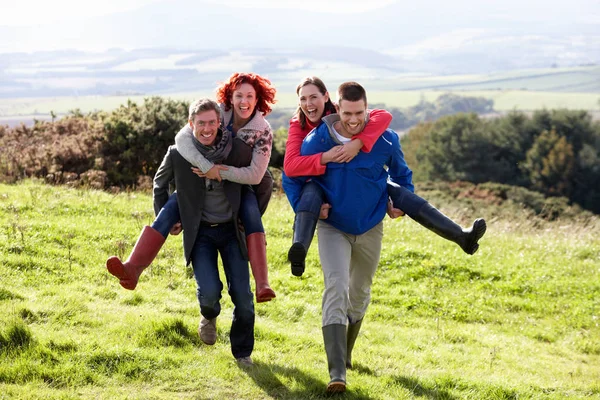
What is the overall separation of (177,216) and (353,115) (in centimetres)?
172

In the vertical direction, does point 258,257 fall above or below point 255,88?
below

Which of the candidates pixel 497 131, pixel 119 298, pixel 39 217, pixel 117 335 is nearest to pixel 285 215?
pixel 39 217

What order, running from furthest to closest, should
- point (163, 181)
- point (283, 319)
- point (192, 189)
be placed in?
point (283, 319)
point (163, 181)
point (192, 189)

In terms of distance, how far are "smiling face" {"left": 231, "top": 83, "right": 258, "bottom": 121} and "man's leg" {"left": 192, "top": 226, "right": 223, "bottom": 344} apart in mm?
1046

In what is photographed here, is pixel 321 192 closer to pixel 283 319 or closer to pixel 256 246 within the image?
pixel 256 246

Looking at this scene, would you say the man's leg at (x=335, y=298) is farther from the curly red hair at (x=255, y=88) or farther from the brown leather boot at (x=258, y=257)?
the curly red hair at (x=255, y=88)

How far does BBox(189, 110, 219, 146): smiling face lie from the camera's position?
220 inches

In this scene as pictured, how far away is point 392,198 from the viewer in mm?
6051

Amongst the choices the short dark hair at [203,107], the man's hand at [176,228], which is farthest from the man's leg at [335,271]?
the short dark hair at [203,107]

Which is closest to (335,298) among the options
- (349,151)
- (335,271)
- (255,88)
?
(335,271)

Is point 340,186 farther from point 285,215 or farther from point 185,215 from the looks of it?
point 285,215

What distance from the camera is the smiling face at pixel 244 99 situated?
232 inches

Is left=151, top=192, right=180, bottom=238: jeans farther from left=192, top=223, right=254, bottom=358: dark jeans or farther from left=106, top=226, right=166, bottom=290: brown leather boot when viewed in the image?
left=192, top=223, right=254, bottom=358: dark jeans

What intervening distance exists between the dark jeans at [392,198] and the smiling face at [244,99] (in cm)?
81
